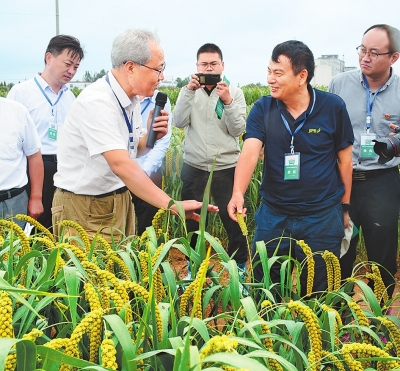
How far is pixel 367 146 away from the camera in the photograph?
3.48 meters

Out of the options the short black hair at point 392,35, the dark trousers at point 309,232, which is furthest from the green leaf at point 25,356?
the short black hair at point 392,35

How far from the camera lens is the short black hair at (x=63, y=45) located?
14.3ft

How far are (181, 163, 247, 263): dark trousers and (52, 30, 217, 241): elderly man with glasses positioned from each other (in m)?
1.45

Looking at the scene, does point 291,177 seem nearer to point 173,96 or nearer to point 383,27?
point 383,27

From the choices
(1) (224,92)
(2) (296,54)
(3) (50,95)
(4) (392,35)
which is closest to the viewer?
(2) (296,54)

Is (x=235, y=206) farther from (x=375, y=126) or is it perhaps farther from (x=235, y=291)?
(x=375, y=126)

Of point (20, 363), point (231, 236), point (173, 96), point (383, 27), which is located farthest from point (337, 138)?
point (173, 96)

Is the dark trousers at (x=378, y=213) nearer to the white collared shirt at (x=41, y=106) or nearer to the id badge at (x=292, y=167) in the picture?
the id badge at (x=292, y=167)

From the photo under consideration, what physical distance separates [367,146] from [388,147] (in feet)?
1.27

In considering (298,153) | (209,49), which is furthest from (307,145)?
(209,49)

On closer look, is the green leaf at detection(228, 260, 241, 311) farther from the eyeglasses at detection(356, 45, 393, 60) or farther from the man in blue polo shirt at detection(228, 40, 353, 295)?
the eyeglasses at detection(356, 45, 393, 60)

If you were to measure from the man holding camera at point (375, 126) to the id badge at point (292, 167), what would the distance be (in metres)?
0.69

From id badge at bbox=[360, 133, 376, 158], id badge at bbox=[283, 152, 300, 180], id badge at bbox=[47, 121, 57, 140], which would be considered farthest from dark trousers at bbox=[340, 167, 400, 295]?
id badge at bbox=[47, 121, 57, 140]

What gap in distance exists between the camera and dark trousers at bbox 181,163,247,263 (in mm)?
4539
